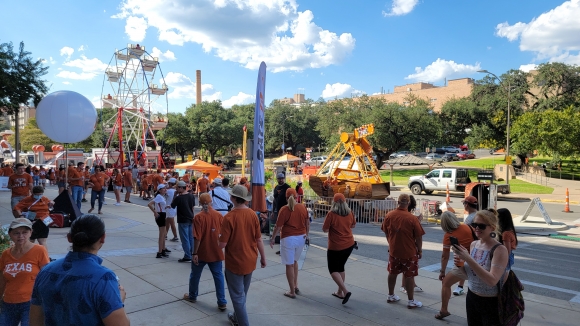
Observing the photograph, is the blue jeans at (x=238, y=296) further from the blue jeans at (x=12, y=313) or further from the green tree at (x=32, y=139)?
the green tree at (x=32, y=139)

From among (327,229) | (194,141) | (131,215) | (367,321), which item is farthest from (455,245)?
(194,141)

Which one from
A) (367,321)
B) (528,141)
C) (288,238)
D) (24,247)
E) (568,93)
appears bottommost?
(367,321)

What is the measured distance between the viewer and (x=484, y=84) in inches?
1829

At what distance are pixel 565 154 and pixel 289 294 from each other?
102 ft

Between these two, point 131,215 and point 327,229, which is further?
point 131,215

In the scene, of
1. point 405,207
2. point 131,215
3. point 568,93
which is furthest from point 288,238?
point 568,93

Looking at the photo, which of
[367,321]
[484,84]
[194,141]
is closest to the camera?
[367,321]

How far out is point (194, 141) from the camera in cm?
5662

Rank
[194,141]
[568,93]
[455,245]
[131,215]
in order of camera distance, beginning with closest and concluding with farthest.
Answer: [455,245]
[131,215]
[568,93]
[194,141]

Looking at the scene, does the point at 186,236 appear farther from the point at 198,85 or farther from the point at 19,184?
the point at 198,85

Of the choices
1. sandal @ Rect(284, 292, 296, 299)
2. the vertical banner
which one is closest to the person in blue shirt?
sandal @ Rect(284, 292, 296, 299)

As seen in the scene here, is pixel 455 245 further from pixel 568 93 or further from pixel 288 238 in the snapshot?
pixel 568 93

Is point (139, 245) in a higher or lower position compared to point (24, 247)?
lower

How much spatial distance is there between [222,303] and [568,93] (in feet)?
153
